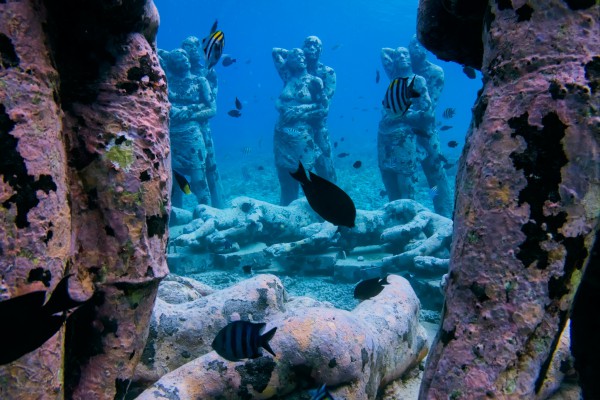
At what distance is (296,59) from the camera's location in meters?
17.4

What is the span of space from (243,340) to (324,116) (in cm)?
1605

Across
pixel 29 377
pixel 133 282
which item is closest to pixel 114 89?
pixel 133 282

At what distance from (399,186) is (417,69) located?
5919 mm

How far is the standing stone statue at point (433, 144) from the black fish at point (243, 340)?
1453cm

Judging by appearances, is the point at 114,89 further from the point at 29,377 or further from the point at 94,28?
the point at 29,377

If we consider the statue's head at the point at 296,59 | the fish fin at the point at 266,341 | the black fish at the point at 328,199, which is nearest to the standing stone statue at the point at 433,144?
the statue's head at the point at 296,59

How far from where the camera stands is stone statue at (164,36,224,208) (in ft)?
55.4

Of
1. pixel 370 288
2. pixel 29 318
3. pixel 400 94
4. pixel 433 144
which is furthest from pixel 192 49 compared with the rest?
pixel 29 318

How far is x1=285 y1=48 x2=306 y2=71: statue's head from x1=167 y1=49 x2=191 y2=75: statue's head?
457 cm

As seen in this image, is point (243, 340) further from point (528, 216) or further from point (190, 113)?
point (190, 113)

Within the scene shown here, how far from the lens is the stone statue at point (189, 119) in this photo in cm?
1686

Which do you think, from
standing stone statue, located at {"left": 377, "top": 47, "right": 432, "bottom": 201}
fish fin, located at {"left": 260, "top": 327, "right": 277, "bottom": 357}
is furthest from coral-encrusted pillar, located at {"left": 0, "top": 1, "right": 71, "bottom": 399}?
standing stone statue, located at {"left": 377, "top": 47, "right": 432, "bottom": 201}

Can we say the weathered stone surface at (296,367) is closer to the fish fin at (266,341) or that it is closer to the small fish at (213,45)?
the fish fin at (266,341)

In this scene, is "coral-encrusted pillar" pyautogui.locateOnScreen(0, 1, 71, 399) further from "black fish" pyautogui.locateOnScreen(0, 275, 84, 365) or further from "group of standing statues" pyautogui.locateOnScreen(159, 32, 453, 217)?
Answer: "group of standing statues" pyautogui.locateOnScreen(159, 32, 453, 217)
